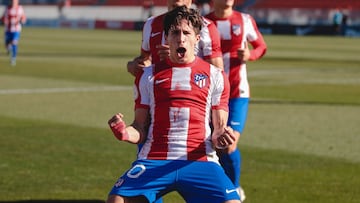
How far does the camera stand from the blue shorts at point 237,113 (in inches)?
392

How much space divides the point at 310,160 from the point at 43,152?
11.7ft

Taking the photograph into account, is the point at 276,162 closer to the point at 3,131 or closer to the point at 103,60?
the point at 3,131

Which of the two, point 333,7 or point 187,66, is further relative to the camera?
point 333,7

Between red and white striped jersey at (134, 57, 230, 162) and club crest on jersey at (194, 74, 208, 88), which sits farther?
club crest on jersey at (194, 74, 208, 88)

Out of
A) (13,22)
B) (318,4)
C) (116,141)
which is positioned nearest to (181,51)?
(116,141)

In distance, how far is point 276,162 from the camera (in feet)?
40.8

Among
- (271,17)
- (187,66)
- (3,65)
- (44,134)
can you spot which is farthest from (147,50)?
(271,17)

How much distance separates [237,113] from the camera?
10.0 m

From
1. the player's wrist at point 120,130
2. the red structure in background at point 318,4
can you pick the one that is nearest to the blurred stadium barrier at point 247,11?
the red structure in background at point 318,4

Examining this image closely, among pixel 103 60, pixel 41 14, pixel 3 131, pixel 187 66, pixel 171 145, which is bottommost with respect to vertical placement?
pixel 41 14

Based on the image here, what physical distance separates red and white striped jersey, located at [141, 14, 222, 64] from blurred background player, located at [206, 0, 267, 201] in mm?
1377

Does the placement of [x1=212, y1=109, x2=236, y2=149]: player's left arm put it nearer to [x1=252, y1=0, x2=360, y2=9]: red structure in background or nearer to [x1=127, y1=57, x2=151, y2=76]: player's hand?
[x1=127, y1=57, x2=151, y2=76]: player's hand

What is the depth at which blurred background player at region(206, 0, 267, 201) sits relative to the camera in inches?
391

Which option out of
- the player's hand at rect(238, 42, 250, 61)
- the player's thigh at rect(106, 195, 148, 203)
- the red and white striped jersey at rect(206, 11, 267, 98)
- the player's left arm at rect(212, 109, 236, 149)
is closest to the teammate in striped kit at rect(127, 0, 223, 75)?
the player's hand at rect(238, 42, 250, 61)
